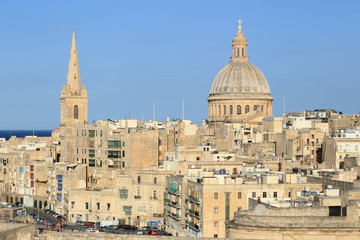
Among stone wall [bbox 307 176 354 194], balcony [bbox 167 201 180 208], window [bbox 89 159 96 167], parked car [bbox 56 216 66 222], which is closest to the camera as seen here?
stone wall [bbox 307 176 354 194]

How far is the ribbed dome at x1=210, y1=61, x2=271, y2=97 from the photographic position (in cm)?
9956

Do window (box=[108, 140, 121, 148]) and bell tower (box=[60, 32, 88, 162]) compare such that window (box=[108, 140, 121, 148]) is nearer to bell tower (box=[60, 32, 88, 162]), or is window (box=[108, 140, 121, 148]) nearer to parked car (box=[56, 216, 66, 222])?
parked car (box=[56, 216, 66, 222])

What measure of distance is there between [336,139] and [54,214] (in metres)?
19.9

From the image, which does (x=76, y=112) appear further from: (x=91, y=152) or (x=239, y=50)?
(x=239, y=50)

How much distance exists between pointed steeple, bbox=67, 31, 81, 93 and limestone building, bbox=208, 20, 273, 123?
44.1 ft

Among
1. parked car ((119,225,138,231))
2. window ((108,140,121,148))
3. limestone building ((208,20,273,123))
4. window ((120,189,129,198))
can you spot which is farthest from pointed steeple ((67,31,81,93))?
parked car ((119,225,138,231))

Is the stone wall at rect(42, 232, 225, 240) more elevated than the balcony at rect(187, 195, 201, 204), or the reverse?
the balcony at rect(187, 195, 201, 204)

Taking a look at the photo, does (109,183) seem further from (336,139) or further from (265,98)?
(265,98)

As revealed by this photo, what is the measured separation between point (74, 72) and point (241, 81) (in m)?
15.4

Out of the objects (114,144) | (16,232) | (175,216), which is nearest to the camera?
(16,232)

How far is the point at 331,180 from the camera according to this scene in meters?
55.7

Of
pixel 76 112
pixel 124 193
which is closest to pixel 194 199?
pixel 124 193

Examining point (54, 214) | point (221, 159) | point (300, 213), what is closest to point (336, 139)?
point (221, 159)

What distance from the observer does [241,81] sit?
99.7 m
